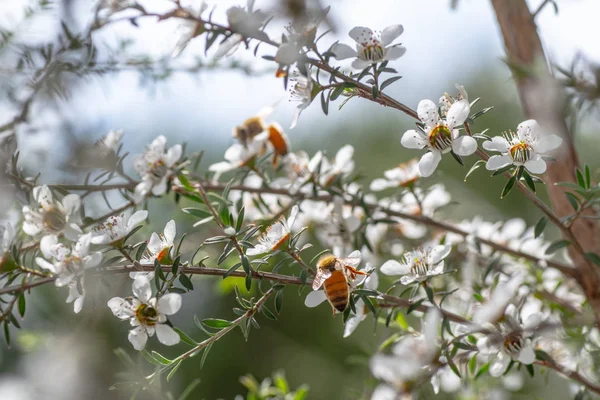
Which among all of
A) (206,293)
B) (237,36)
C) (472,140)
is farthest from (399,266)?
(206,293)

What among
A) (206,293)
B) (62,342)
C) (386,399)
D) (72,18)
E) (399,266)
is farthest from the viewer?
(206,293)

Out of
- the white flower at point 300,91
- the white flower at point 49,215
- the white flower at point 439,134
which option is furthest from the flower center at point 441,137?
the white flower at point 49,215

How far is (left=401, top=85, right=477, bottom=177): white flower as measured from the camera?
50cm

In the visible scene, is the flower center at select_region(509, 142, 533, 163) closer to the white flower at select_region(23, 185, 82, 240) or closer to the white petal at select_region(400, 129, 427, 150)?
the white petal at select_region(400, 129, 427, 150)

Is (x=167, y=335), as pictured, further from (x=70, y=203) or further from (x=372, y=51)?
(x=372, y=51)

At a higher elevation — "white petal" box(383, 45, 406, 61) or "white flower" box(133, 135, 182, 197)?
"white petal" box(383, 45, 406, 61)

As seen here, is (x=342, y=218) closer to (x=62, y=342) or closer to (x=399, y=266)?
(x=399, y=266)

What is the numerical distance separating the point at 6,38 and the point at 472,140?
2.03ft

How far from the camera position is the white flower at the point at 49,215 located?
565 mm

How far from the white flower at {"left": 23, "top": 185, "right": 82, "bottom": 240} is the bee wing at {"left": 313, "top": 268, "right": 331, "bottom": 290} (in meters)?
0.23

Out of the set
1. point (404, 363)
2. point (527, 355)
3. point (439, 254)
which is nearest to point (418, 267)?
point (439, 254)

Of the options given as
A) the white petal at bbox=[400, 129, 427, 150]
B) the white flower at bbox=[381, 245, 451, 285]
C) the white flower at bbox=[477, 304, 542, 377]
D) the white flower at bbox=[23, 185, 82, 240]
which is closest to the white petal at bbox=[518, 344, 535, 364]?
the white flower at bbox=[477, 304, 542, 377]

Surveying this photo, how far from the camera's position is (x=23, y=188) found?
619 mm

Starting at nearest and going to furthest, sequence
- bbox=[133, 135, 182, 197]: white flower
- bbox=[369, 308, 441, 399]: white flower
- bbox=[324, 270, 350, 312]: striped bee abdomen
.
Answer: bbox=[369, 308, 441, 399]: white flower
bbox=[324, 270, 350, 312]: striped bee abdomen
bbox=[133, 135, 182, 197]: white flower
